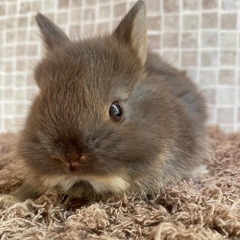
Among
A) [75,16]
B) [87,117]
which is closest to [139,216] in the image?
[87,117]

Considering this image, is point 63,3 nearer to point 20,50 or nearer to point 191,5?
point 20,50

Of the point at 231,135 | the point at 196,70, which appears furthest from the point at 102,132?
the point at 196,70

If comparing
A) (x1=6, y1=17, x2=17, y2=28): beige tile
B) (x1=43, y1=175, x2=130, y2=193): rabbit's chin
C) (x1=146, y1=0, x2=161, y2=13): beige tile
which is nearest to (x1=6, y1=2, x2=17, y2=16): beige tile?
(x1=6, y1=17, x2=17, y2=28): beige tile

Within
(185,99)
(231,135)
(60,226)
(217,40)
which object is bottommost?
(60,226)

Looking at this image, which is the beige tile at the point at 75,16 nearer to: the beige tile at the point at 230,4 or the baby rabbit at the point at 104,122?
the beige tile at the point at 230,4

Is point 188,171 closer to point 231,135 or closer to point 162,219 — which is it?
point 162,219

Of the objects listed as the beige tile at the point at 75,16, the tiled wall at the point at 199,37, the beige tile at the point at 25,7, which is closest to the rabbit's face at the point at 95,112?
the tiled wall at the point at 199,37
